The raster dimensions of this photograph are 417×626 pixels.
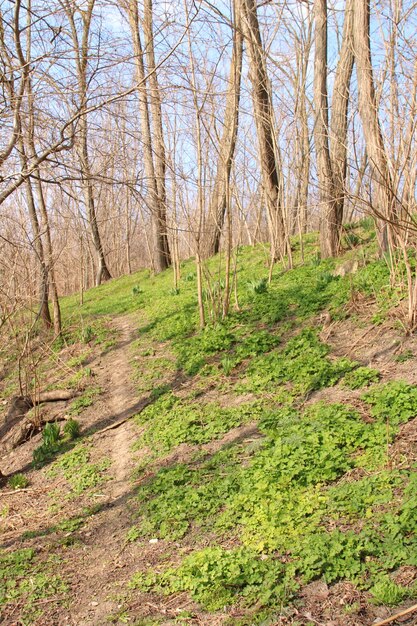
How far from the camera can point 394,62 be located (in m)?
4.66

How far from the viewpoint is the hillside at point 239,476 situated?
9.55 ft

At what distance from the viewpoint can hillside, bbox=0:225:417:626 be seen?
2912mm

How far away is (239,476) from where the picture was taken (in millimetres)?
4074

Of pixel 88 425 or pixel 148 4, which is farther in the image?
pixel 88 425

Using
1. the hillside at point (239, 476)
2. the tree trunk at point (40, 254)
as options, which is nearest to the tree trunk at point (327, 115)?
the hillside at point (239, 476)

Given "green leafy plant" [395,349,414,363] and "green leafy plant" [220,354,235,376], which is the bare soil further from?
"green leafy plant" [220,354,235,376]

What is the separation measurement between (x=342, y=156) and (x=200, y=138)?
6.67 feet

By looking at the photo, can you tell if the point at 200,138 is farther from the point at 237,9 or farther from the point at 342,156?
the point at 342,156

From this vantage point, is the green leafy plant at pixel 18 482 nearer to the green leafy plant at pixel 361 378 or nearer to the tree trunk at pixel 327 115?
the green leafy plant at pixel 361 378

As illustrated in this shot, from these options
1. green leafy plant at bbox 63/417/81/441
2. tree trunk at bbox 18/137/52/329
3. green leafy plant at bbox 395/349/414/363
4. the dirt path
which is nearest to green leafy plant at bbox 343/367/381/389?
green leafy plant at bbox 395/349/414/363

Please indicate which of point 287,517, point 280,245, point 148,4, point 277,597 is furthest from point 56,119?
point 280,245

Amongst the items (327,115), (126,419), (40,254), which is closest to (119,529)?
(126,419)

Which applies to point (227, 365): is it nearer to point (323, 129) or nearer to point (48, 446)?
point (48, 446)

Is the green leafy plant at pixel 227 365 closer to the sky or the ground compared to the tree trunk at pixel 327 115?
closer to the ground
